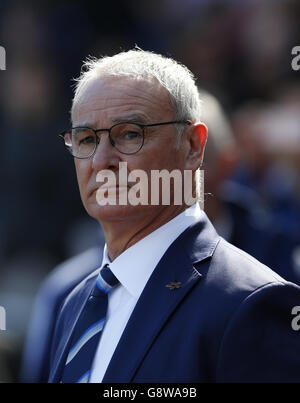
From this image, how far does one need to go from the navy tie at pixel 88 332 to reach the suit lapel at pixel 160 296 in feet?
0.50

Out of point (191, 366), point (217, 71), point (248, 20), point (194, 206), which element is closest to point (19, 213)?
point (217, 71)

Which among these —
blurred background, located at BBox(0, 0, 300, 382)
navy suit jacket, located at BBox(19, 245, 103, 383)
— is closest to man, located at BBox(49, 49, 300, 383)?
navy suit jacket, located at BBox(19, 245, 103, 383)

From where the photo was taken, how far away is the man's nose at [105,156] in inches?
101

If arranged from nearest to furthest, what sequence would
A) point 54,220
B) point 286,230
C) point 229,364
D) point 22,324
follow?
point 229,364, point 286,230, point 22,324, point 54,220

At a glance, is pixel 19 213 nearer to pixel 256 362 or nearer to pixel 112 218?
pixel 112 218

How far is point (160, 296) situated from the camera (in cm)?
241

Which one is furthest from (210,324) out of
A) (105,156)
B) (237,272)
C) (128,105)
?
(128,105)

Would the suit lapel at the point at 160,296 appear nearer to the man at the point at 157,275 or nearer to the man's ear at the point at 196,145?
the man at the point at 157,275

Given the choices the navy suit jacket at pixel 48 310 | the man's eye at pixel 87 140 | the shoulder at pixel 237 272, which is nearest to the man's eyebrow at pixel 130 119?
the man's eye at pixel 87 140

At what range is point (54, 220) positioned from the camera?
7.38 meters

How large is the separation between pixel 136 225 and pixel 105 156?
0.27 meters

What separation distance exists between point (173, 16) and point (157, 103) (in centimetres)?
582

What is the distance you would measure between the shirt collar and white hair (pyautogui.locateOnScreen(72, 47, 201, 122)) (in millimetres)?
393

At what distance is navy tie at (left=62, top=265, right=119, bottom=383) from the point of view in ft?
8.16
